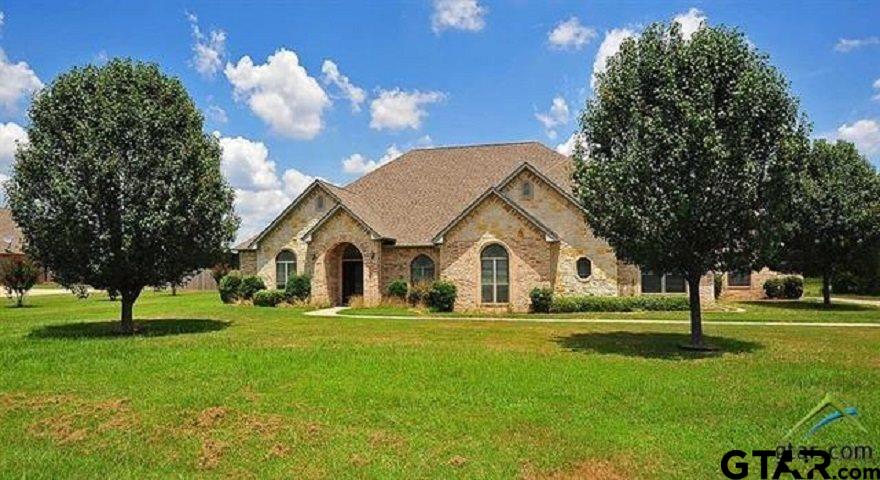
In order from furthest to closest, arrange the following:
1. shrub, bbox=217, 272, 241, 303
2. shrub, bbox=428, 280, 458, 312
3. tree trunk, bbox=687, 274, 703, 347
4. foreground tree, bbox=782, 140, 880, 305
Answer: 1. shrub, bbox=217, 272, 241, 303
2. foreground tree, bbox=782, 140, 880, 305
3. shrub, bbox=428, 280, 458, 312
4. tree trunk, bbox=687, 274, 703, 347

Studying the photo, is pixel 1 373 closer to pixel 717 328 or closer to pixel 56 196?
pixel 56 196

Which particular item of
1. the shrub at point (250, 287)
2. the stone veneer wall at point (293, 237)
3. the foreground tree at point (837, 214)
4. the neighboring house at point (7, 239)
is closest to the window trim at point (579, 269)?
the foreground tree at point (837, 214)

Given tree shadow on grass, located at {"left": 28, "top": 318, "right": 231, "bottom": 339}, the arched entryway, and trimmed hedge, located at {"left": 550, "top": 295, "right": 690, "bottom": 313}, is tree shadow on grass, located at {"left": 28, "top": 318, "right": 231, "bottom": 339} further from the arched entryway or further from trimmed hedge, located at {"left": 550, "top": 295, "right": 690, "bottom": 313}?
trimmed hedge, located at {"left": 550, "top": 295, "right": 690, "bottom": 313}

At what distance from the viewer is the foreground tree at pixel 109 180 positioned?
17.8 meters

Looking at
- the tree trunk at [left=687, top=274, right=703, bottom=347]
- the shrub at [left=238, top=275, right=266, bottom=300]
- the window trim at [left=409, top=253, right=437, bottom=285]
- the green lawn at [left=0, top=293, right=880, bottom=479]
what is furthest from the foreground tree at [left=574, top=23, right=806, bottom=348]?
the shrub at [left=238, top=275, right=266, bottom=300]

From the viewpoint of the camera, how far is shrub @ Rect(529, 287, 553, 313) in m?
27.9

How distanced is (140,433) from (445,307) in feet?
67.9

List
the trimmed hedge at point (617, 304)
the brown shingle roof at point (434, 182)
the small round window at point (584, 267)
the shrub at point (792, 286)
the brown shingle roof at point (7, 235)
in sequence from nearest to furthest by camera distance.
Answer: the trimmed hedge at point (617, 304), the small round window at point (584, 267), the brown shingle roof at point (434, 182), the shrub at point (792, 286), the brown shingle roof at point (7, 235)

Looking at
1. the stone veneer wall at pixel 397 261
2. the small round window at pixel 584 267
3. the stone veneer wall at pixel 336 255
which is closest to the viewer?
the small round window at pixel 584 267

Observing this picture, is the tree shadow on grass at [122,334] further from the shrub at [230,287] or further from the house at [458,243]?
the shrub at [230,287]

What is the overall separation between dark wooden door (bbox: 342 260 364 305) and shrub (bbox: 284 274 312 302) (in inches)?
85.8

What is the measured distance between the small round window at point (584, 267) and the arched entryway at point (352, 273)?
11.0m

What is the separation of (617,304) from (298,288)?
49.4 ft

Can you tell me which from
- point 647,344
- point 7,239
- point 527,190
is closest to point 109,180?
point 647,344
